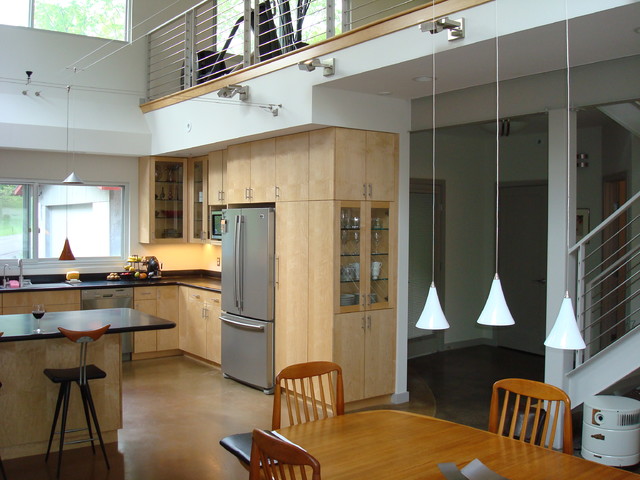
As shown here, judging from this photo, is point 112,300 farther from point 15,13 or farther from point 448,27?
point 448,27

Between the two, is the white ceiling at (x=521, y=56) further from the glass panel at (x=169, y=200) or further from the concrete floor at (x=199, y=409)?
the glass panel at (x=169, y=200)

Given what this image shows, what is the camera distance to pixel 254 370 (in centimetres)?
632

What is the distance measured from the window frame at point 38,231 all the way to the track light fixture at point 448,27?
4.97m

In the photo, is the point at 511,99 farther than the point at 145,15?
No

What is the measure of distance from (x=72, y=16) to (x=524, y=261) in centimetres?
617

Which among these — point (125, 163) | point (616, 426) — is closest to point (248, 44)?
point (125, 163)

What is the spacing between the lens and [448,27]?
383 cm

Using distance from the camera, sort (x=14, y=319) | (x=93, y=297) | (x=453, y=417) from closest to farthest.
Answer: (x=14, y=319) < (x=453, y=417) < (x=93, y=297)

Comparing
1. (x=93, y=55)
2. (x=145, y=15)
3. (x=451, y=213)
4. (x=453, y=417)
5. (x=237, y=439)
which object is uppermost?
(x=145, y=15)

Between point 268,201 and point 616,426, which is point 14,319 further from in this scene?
point 616,426

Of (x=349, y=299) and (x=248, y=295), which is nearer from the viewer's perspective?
(x=349, y=299)

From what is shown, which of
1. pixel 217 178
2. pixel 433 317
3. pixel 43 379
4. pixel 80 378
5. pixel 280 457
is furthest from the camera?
pixel 217 178

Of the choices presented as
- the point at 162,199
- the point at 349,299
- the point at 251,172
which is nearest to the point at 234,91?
the point at 251,172

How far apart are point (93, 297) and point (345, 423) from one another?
496 centimetres
